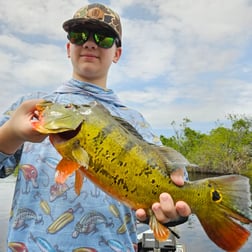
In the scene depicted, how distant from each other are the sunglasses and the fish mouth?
1.00 meters

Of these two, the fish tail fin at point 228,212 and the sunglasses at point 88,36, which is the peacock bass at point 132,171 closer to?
the fish tail fin at point 228,212

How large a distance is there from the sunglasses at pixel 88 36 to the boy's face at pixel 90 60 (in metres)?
0.02

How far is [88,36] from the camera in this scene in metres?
2.78

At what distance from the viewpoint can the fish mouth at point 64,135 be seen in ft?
6.49

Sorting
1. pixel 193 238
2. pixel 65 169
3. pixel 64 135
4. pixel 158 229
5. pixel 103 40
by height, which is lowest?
pixel 193 238

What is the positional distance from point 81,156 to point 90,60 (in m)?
1.08

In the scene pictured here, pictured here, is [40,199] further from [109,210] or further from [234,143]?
[234,143]

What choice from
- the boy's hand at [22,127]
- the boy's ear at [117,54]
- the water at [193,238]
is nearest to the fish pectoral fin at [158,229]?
the boy's hand at [22,127]

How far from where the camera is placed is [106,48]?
2.83m

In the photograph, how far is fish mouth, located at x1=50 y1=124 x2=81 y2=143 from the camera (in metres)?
1.98

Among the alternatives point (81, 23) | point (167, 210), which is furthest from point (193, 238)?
point (167, 210)

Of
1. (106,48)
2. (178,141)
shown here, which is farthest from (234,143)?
(106,48)

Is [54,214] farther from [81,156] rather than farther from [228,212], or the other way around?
[228,212]

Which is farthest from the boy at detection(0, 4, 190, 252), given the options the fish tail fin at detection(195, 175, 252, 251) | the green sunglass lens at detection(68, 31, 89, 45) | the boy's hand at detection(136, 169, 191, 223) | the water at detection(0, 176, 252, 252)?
the water at detection(0, 176, 252, 252)
